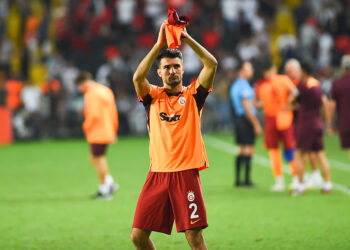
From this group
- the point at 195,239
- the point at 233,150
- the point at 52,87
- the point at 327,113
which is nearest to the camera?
the point at 195,239

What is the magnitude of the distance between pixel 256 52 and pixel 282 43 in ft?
4.29

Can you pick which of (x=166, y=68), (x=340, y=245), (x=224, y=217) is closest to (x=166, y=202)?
(x=166, y=68)

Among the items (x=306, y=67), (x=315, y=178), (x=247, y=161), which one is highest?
(x=306, y=67)

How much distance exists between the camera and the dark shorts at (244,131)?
13125mm

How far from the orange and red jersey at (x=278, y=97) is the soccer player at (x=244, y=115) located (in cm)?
32

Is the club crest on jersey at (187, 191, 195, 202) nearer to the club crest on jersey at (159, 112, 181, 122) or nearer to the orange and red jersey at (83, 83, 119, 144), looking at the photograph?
the club crest on jersey at (159, 112, 181, 122)

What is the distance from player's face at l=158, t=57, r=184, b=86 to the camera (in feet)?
19.2

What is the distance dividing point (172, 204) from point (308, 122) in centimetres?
629

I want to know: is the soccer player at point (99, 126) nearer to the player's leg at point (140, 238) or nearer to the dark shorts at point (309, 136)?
the dark shorts at point (309, 136)

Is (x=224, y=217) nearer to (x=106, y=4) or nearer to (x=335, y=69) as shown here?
(x=335, y=69)

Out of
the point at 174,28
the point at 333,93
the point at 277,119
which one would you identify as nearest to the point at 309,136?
the point at 277,119

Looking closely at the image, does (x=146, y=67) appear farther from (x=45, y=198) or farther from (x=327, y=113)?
(x=327, y=113)

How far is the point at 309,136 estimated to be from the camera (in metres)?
11.5

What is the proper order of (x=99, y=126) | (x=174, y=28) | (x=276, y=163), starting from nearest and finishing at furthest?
(x=174, y=28)
(x=99, y=126)
(x=276, y=163)
